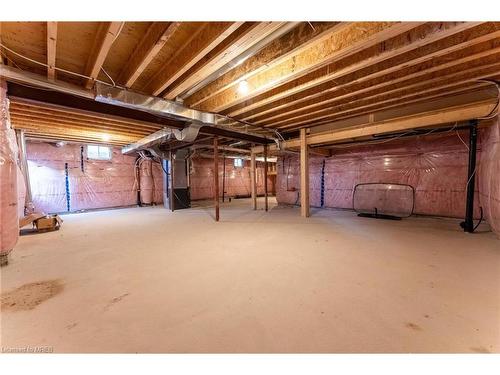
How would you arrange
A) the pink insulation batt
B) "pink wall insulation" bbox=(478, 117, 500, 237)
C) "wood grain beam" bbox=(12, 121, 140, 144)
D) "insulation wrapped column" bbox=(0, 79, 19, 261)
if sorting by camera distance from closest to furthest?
"insulation wrapped column" bbox=(0, 79, 19, 261), "pink wall insulation" bbox=(478, 117, 500, 237), the pink insulation batt, "wood grain beam" bbox=(12, 121, 140, 144)

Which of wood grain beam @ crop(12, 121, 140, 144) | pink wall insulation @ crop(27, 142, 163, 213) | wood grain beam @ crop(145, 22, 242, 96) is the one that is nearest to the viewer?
wood grain beam @ crop(145, 22, 242, 96)

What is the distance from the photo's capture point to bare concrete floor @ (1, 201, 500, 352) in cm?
107

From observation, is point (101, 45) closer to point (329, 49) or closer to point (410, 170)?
point (329, 49)

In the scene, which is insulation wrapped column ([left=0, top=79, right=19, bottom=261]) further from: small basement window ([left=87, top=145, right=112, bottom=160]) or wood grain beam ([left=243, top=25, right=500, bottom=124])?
small basement window ([left=87, top=145, right=112, bottom=160])

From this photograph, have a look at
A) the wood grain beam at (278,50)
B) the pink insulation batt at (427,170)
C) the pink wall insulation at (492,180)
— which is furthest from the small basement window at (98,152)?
the pink wall insulation at (492,180)

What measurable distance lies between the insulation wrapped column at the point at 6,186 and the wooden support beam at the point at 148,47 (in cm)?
118

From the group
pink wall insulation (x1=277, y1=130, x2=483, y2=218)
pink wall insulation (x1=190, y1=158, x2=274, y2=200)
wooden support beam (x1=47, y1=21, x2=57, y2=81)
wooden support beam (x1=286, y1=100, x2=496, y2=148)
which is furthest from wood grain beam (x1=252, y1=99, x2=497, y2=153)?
pink wall insulation (x1=190, y1=158, x2=274, y2=200)

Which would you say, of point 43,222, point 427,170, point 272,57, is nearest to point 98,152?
point 43,222

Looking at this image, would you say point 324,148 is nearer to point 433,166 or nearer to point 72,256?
point 433,166

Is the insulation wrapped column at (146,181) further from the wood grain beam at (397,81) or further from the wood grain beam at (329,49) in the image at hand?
the wood grain beam at (397,81)

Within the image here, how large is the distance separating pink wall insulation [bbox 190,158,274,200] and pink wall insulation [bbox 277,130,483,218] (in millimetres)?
4431

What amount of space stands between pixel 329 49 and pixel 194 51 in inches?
52.3

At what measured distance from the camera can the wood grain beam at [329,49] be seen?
5.45 ft
